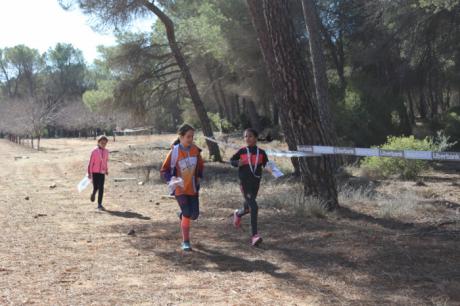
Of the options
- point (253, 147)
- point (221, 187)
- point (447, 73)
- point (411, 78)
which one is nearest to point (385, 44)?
point (411, 78)

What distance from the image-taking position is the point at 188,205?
6863mm

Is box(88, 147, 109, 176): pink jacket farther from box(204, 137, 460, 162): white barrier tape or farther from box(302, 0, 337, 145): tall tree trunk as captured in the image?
box(302, 0, 337, 145): tall tree trunk

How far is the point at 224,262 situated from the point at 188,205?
1021mm

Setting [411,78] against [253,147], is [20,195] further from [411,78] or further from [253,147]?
[411,78]

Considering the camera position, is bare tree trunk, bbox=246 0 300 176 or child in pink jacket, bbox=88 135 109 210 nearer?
bare tree trunk, bbox=246 0 300 176

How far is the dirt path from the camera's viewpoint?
16.0 feet

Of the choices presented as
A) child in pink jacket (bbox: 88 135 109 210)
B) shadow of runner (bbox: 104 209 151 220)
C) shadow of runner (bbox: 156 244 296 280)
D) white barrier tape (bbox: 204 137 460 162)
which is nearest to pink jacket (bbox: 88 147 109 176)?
child in pink jacket (bbox: 88 135 109 210)

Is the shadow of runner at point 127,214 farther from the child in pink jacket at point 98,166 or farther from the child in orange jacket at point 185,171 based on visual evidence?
the child in orange jacket at point 185,171

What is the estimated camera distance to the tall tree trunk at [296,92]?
29.6 feet

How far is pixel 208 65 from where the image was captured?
2959 cm

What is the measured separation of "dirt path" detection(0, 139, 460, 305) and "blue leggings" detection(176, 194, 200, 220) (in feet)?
1.59

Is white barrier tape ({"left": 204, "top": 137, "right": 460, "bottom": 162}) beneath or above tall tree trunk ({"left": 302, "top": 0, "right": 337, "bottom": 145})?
beneath

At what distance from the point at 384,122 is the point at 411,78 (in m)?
5.90

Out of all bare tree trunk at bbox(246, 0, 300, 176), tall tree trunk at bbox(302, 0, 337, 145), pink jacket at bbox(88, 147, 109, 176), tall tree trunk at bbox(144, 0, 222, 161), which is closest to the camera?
bare tree trunk at bbox(246, 0, 300, 176)
